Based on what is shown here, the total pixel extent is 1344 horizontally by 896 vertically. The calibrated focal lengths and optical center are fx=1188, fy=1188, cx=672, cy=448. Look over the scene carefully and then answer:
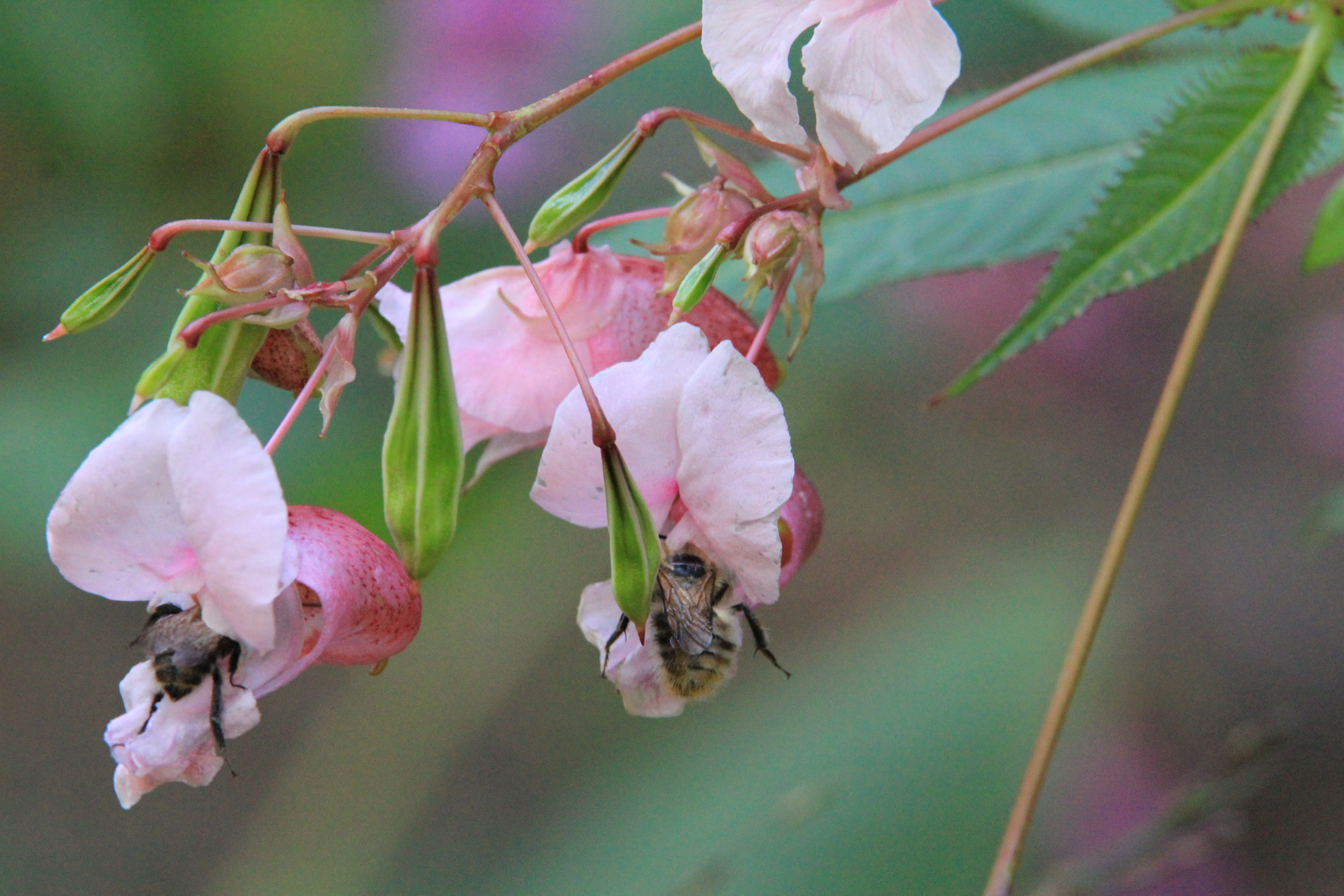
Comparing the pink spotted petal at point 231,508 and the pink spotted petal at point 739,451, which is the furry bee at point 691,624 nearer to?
the pink spotted petal at point 739,451

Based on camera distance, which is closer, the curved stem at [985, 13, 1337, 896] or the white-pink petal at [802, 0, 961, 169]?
the white-pink petal at [802, 0, 961, 169]

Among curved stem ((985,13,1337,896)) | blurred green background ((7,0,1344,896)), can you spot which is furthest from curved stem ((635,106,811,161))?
blurred green background ((7,0,1344,896))

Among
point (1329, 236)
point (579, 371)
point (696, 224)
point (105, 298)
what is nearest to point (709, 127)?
point (696, 224)

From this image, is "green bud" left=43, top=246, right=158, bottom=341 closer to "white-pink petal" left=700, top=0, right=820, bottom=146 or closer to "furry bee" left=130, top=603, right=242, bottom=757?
"furry bee" left=130, top=603, right=242, bottom=757

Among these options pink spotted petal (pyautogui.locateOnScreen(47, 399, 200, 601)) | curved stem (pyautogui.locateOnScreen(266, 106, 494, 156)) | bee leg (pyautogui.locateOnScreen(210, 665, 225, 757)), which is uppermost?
curved stem (pyautogui.locateOnScreen(266, 106, 494, 156))

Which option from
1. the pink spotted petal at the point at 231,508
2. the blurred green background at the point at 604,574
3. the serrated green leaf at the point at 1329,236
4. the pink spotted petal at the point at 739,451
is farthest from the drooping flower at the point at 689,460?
the blurred green background at the point at 604,574

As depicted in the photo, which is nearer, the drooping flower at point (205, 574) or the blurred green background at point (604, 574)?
the drooping flower at point (205, 574)

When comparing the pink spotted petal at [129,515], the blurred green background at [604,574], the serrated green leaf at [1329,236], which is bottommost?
the blurred green background at [604,574]

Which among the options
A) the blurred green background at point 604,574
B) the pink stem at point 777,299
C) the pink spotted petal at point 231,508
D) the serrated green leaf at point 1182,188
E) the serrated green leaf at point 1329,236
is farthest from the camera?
the blurred green background at point 604,574

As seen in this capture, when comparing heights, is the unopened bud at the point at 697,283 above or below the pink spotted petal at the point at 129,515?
above
